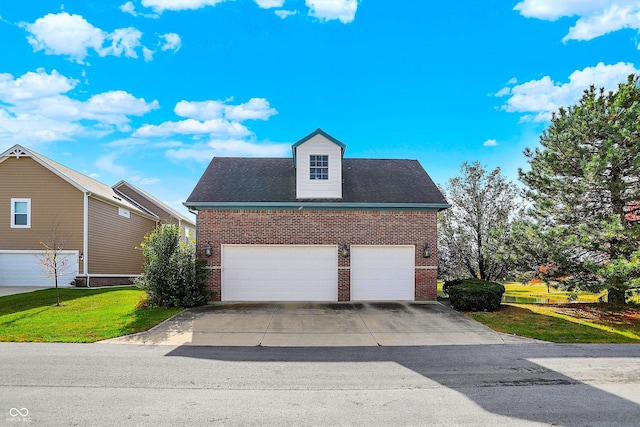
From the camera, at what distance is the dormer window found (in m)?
15.8

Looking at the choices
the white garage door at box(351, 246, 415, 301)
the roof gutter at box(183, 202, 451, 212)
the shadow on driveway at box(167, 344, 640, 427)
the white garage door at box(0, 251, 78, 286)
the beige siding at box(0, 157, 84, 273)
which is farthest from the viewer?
the beige siding at box(0, 157, 84, 273)

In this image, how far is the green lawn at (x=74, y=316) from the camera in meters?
10.0

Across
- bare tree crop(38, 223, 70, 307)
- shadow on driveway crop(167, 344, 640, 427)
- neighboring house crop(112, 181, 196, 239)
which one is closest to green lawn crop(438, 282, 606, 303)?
shadow on driveway crop(167, 344, 640, 427)

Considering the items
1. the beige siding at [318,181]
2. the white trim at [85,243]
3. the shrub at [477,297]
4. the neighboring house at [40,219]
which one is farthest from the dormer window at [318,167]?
the white trim at [85,243]

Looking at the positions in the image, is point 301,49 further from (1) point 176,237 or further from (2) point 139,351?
(2) point 139,351

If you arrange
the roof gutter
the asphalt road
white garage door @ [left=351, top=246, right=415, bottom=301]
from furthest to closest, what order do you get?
white garage door @ [left=351, top=246, right=415, bottom=301] < the roof gutter < the asphalt road

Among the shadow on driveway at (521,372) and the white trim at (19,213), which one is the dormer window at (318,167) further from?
the white trim at (19,213)

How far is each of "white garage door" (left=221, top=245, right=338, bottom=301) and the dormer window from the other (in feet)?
9.57

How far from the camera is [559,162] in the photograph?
14.0 meters

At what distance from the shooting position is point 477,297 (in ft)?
43.2

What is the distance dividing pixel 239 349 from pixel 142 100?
1397 centimetres

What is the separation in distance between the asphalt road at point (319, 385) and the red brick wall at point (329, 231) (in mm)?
5972

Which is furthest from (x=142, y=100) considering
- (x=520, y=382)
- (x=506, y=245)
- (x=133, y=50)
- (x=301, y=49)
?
(x=520, y=382)

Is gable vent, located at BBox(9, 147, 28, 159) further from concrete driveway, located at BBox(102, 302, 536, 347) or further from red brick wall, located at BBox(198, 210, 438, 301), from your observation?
concrete driveway, located at BBox(102, 302, 536, 347)
